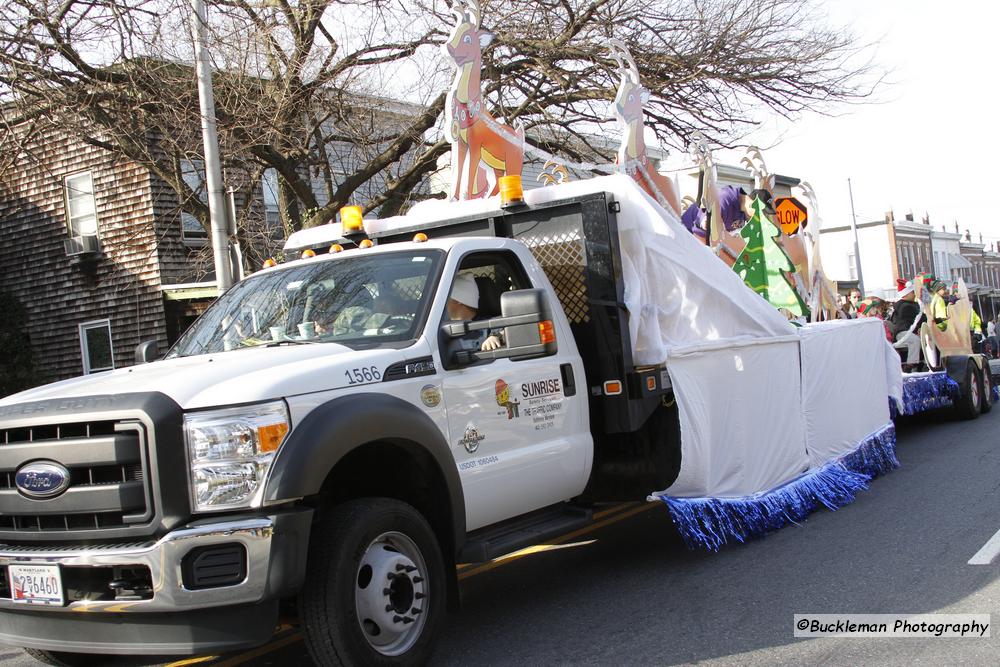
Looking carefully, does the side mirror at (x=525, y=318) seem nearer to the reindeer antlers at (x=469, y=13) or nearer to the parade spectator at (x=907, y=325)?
the reindeer antlers at (x=469, y=13)

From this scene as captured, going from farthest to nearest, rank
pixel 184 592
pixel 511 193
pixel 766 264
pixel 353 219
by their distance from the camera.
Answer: pixel 766 264, pixel 353 219, pixel 511 193, pixel 184 592

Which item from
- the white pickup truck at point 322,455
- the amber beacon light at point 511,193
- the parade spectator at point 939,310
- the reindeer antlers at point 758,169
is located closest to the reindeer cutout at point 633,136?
the reindeer antlers at point 758,169

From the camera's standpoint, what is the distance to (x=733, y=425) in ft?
21.8

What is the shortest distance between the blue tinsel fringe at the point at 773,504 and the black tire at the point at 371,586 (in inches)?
91.4

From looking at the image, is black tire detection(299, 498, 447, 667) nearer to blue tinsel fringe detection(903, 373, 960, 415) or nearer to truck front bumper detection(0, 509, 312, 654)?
truck front bumper detection(0, 509, 312, 654)

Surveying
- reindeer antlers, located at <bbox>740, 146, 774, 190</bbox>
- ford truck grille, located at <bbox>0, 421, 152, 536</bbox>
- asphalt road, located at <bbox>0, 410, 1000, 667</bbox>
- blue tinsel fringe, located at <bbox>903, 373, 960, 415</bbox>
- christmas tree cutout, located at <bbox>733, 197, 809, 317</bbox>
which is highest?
reindeer antlers, located at <bbox>740, 146, 774, 190</bbox>

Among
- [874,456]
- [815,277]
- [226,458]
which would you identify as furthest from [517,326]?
[815,277]

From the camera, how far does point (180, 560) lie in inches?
144

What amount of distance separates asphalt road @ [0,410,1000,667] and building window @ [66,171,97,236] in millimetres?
15305

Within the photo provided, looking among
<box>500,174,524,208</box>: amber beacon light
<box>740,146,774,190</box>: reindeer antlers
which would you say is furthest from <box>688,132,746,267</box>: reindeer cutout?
<box>500,174,524,208</box>: amber beacon light

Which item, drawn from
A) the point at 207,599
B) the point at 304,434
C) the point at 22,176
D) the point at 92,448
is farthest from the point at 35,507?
the point at 22,176

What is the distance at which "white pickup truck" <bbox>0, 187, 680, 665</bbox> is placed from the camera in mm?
3732

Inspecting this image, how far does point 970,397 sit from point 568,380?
10.1 m

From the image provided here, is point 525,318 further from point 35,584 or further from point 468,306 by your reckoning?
point 35,584
